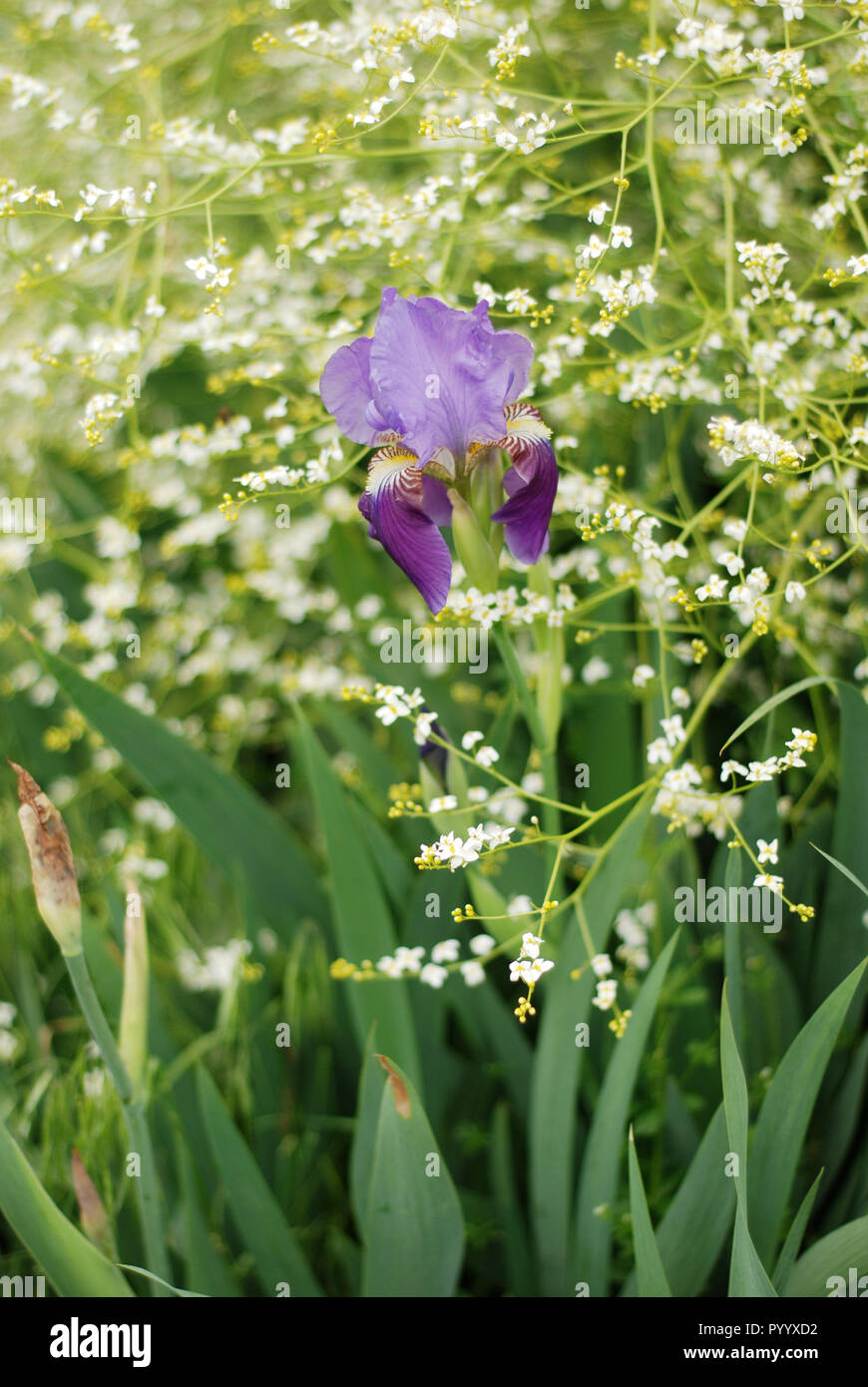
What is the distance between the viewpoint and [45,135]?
1.19 metres

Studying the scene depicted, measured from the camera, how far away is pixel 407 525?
60cm

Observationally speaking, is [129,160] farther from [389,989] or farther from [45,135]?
[389,989]

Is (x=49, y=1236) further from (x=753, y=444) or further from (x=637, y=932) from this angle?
(x=753, y=444)

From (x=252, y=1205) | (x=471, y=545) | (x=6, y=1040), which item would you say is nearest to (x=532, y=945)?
(x=471, y=545)

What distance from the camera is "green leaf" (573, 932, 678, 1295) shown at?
2.15 ft

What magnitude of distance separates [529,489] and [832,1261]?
1.74ft

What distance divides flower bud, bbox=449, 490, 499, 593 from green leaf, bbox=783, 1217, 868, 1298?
0.46 metres

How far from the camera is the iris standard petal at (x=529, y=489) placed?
596mm

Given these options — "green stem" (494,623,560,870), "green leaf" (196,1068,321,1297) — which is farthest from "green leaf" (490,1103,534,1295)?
"green stem" (494,623,560,870)

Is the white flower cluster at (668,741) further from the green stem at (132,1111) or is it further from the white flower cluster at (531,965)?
the green stem at (132,1111)

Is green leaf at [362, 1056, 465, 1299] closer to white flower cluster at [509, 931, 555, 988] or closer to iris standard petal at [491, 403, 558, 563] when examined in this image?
white flower cluster at [509, 931, 555, 988]

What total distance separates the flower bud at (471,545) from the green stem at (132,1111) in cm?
35

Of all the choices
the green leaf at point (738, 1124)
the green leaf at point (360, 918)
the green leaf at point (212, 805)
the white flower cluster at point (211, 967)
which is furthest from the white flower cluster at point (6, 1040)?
the green leaf at point (738, 1124)
